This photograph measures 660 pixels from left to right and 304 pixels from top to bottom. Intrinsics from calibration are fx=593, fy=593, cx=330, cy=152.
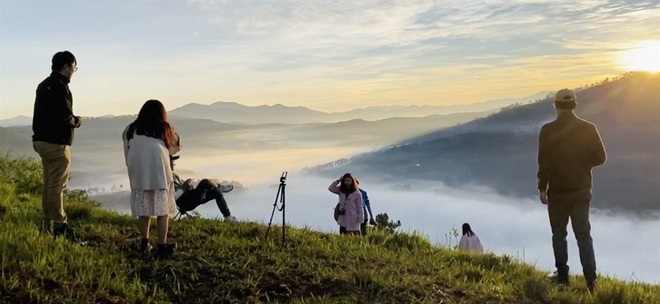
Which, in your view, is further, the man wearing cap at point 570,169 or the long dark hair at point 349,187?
the long dark hair at point 349,187

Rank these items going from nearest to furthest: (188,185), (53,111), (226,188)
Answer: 1. (53,111)
2. (188,185)
3. (226,188)

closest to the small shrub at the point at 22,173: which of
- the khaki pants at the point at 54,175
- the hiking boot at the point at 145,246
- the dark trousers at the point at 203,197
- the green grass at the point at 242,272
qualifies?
the dark trousers at the point at 203,197

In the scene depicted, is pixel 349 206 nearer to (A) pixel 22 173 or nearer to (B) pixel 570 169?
(B) pixel 570 169

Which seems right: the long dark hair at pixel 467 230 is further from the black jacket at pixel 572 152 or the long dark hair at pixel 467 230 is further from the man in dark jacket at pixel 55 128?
the man in dark jacket at pixel 55 128

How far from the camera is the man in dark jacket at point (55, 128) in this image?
6.99 m

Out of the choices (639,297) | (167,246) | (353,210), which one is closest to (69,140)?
(167,246)

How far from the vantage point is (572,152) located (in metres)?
7.05

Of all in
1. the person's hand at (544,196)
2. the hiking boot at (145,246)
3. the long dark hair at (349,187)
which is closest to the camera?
the hiking boot at (145,246)

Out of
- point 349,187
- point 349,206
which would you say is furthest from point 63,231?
point 349,187

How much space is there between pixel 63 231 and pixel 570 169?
6194mm

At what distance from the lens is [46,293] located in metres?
5.18

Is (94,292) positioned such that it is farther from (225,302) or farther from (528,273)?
(528,273)

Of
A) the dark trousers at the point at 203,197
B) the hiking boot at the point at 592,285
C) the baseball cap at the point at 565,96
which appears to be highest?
the baseball cap at the point at 565,96

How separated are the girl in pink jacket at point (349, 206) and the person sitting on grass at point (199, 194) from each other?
2.63m
